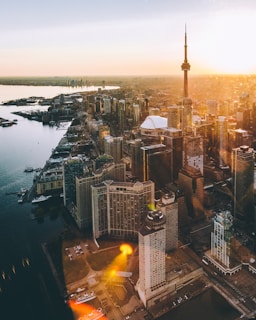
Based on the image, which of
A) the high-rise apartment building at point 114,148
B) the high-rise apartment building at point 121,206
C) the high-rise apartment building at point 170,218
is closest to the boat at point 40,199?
the high-rise apartment building at point 121,206

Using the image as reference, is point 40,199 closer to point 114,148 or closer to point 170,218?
point 114,148

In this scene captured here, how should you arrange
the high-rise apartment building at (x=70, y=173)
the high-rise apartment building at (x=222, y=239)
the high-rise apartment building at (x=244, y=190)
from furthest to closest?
the high-rise apartment building at (x=70, y=173), the high-rise apartment building at (x=244, y=190), the high-rise apartment building at (x=222, y=239)

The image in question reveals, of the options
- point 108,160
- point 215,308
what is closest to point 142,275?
point 215,308

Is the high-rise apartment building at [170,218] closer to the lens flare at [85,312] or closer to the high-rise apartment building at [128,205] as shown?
the high-rise apartment building at [128,205]

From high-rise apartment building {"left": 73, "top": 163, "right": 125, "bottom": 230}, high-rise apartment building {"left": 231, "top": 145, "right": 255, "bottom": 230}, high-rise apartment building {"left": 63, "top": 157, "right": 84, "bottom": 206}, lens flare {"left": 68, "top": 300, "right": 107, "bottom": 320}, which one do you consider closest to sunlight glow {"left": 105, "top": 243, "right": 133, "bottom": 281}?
lens flare {"left": 68, "top": 300, "right": 107, "bottom": 320}

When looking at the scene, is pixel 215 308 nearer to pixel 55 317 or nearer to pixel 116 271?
pixel 116 271

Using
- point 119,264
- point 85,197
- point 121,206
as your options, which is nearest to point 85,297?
point 119,264

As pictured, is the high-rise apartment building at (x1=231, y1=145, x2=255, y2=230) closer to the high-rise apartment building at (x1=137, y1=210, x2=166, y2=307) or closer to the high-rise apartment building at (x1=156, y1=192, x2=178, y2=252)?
the high-rise apartment building at (x1=156, y1=192, x2=178, y2=252)

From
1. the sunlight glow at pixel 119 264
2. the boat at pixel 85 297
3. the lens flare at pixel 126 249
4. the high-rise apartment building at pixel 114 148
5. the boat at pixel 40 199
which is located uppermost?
the high-rise apartment building at pixel 114 148
